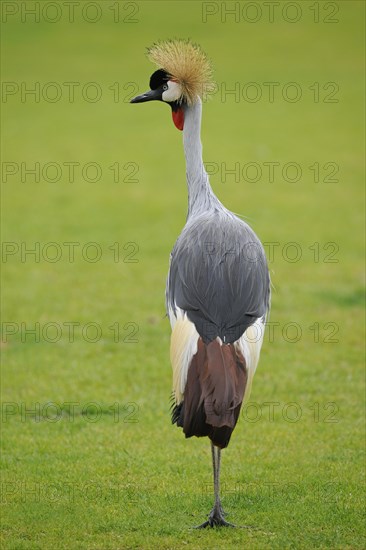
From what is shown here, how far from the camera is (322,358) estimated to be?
8094mm

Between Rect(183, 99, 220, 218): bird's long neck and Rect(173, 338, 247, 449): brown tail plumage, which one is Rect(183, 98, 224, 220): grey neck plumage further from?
Rect(173, 338, 247, 449): brown tail plumage

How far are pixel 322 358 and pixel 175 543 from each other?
352 cm

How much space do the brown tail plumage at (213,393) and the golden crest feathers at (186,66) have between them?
183 cm

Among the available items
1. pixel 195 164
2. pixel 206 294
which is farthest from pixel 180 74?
pixel 206 294

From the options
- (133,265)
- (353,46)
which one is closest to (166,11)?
(353,46)

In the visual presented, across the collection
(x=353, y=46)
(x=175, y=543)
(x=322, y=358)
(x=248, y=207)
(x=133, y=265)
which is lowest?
(x=175, y=543)

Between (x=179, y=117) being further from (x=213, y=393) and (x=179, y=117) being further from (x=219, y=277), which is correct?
(x=213, y=393)

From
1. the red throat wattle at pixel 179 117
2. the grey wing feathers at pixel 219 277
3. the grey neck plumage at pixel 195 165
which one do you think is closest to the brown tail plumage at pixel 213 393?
the grey wing feathers at pixel 219 277

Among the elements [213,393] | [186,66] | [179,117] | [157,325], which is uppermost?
[186,66]

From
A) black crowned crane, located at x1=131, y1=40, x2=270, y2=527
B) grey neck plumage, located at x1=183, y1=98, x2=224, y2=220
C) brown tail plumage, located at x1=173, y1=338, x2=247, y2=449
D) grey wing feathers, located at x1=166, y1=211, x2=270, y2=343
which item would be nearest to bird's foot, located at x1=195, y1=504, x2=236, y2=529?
black crowned crane, located at x1=131, y1=40, x2=270, y2=527

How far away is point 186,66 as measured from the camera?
18.8 ft

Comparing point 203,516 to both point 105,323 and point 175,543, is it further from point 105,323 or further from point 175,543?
point 105,323

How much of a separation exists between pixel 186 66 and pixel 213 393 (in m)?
2.18

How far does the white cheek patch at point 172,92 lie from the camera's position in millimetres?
5828
